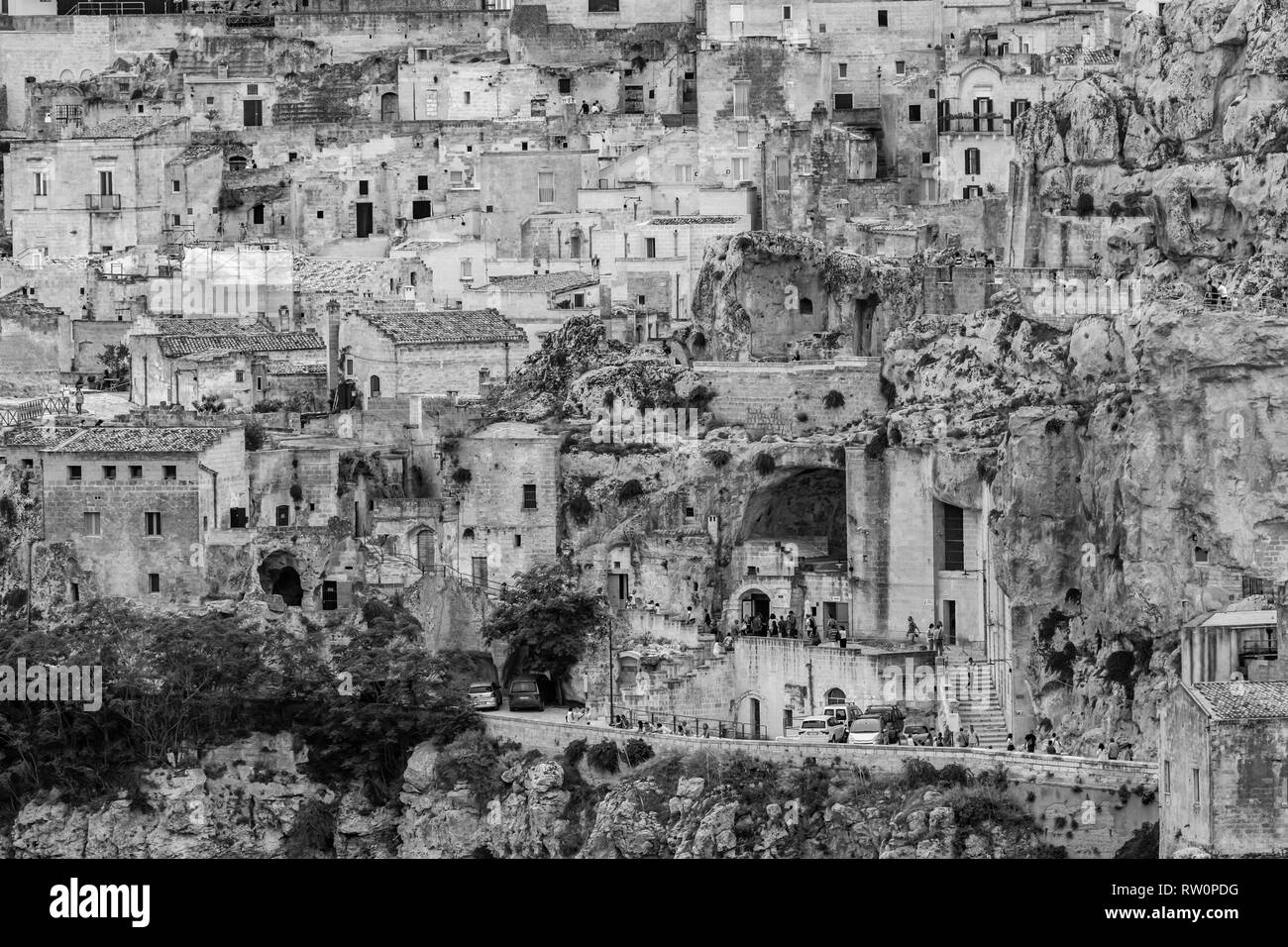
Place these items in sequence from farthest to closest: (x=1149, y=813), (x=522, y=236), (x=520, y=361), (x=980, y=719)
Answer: (x=522, y=236) < (x=520, y=361) < (x=980, y=719) < (x=1149, y=813)

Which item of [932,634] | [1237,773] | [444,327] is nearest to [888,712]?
[932,634]

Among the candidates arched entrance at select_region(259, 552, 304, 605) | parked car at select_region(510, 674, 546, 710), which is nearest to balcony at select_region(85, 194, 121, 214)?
arched entrance at select_region(259, 552, 304, 605)

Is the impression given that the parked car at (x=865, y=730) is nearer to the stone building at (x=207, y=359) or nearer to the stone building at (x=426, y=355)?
the stone building at (x=426, y=355)

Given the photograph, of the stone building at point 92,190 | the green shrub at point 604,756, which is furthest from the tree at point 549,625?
the stone building at point 92,190

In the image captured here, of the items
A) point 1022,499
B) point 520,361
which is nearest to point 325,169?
point 520,361

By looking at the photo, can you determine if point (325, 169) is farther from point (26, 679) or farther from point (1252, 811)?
point (1252, 811)

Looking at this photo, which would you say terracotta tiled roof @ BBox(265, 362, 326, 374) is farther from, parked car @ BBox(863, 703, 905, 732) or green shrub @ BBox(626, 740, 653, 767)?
parked car @ BBox(863, 703, 905, 732)
